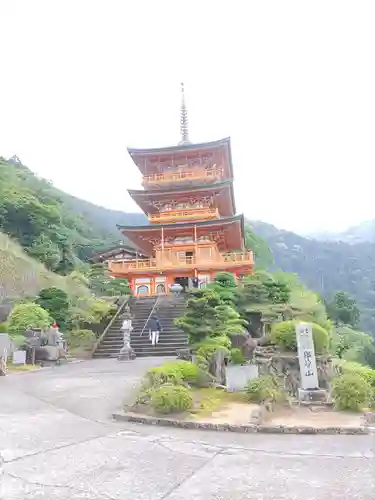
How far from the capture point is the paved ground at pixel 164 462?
351 centimetres

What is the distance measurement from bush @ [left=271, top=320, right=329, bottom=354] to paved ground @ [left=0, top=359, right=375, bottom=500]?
438 centimetres

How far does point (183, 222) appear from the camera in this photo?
94.0ft

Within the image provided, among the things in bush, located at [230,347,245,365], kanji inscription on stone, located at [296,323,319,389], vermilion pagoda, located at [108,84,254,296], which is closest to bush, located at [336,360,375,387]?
kanji inscription on stone, located at [296,323,319,389]

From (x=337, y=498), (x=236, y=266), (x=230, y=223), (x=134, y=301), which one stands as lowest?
(x=337, y=498)

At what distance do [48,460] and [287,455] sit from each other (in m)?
2.46

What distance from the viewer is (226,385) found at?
28.6 ft

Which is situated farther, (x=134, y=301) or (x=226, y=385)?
(x=134, y=301)

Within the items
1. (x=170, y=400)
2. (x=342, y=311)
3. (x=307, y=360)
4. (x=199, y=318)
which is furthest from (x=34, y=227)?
(x=170, y=400)

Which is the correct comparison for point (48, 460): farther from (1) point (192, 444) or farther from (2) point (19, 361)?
(2) point (19, 361)

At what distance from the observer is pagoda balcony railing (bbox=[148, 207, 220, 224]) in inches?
1145

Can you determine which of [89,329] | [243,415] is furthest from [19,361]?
[243,415]

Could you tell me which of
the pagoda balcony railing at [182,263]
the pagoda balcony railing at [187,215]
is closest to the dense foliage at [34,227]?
the pagoda balcony railing at [182,263]

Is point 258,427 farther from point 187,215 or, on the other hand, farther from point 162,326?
point 187,215

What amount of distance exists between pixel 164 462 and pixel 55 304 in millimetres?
15123
